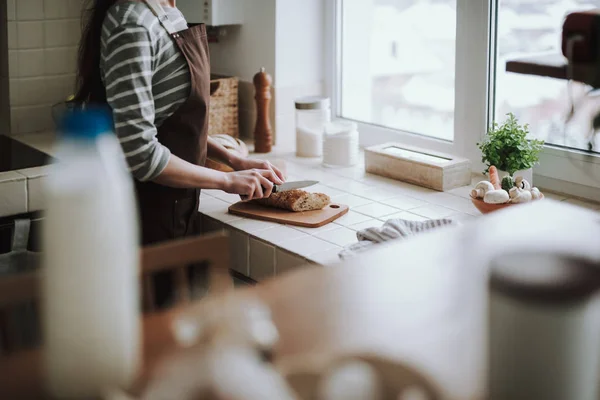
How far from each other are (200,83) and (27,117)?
3.97 ft

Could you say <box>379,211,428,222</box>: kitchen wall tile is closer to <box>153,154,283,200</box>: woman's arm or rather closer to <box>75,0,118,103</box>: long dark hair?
<box>153,154,283,200</box>: woman's arm

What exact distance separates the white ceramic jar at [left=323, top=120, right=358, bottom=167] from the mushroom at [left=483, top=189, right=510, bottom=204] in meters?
0.68

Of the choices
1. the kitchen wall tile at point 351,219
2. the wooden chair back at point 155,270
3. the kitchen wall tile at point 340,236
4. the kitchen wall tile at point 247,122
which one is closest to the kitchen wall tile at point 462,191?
the kitchen wall tile at point 351,219

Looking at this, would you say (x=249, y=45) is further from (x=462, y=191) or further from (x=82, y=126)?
(x=82, y=126)

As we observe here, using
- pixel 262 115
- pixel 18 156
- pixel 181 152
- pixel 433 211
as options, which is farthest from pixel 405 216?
pixel 18 156

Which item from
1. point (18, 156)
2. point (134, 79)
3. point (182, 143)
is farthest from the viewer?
point (18, 156)

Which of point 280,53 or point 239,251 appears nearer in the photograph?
point 239,251

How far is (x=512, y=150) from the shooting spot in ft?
7.51

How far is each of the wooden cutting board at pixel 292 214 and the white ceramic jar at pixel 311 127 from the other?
0.59 m

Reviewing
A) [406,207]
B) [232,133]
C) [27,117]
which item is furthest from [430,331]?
[27,117]

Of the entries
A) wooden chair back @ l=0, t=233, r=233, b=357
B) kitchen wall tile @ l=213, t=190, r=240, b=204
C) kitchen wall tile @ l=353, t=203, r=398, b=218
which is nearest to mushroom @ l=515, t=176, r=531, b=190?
kitchen wall tile @ l=353, t=203, r=398, b=218

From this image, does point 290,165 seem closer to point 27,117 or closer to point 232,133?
point 232,133

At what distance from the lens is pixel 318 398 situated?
0.88 meters

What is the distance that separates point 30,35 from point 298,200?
4.17 ft
